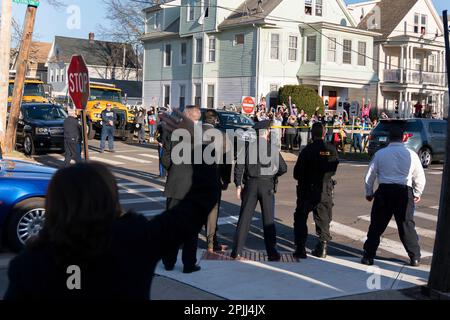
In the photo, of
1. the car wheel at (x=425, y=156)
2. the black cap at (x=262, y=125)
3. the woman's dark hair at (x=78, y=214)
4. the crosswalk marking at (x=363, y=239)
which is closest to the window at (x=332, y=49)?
the car wheel at (x=425, y=156)

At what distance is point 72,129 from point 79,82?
7783 mm

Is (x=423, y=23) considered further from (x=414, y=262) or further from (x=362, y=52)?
(x=414, y=262)

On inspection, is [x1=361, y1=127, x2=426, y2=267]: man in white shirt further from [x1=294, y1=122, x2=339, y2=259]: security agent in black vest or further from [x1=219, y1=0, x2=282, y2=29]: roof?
[x1=219, y1=0, x2=282, y2=29]: roof

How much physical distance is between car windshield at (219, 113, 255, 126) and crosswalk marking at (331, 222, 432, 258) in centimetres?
1145

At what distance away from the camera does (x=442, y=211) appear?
242 inches

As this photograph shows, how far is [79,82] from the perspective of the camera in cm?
860

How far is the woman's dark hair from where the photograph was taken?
89.4 inches

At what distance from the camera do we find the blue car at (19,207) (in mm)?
7777

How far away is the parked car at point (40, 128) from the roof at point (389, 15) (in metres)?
27.8

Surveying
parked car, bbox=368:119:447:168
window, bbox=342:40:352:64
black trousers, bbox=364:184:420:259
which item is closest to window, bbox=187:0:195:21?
window, bbox=342:40:352:64

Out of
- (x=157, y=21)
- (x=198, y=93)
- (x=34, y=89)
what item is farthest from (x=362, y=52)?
(x=34, y=89)

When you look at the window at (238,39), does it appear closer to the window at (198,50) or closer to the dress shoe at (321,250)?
the window at (198,50)

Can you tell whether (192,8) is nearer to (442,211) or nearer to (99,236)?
(442,211)
